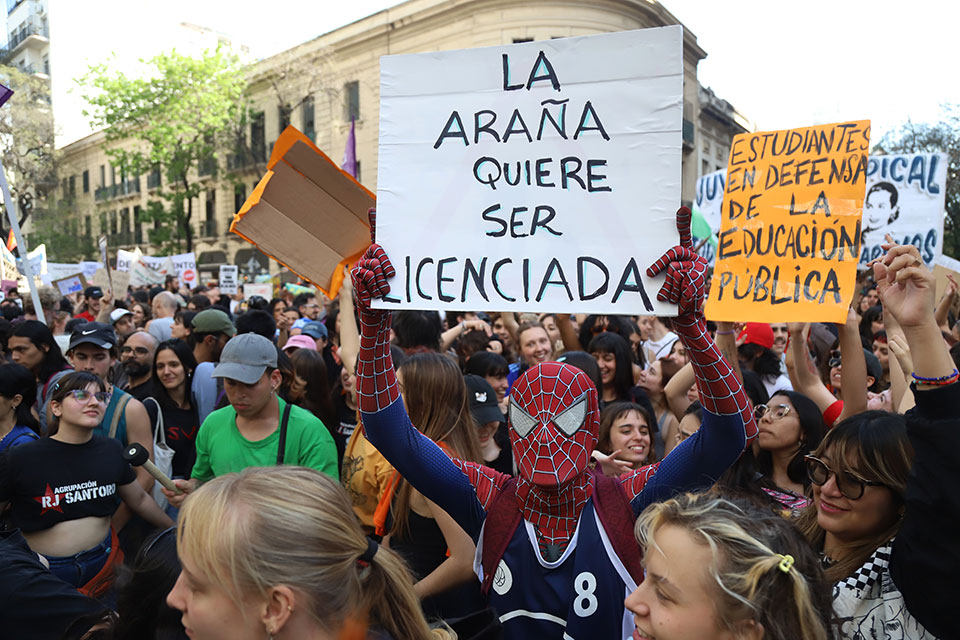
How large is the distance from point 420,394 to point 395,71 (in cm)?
135

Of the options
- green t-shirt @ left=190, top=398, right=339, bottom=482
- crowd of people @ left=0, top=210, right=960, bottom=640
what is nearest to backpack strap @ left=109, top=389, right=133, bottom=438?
crowd of people @ left=0, top=210, right=960, bottom=640

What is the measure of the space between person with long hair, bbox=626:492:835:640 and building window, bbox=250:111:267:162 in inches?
1454

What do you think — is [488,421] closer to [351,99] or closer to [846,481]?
[846,481]

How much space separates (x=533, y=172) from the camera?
2.15 metres

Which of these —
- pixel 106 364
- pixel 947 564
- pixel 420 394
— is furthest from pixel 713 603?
pixel 106 364

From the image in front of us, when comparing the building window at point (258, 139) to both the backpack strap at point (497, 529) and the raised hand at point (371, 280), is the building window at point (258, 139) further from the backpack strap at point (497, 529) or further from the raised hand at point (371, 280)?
the backpack strap at point (497, 529)

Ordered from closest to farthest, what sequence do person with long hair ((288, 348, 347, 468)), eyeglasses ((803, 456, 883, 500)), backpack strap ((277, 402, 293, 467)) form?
eyeglasses ((803, 456, 883, 500)) → backpack strap ((277, 402, 293, 467)) → person with long hair ((288, 348, 347, 468))

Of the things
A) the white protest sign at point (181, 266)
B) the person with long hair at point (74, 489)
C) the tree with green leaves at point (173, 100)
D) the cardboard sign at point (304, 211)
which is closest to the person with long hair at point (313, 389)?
the person with long hair at point (74, 489)

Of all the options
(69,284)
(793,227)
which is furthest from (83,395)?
(69,284)

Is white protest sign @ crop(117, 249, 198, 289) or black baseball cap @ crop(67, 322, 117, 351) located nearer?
black baseball cap @ crop(67, 322, 117, 351)

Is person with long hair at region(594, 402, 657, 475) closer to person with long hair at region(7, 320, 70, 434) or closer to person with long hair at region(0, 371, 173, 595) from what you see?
person with long hair at region(0, 371, 173, 595)

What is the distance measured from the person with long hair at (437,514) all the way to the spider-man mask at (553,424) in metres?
0.77

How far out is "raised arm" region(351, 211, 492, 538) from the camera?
205cm

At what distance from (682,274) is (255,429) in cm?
247
